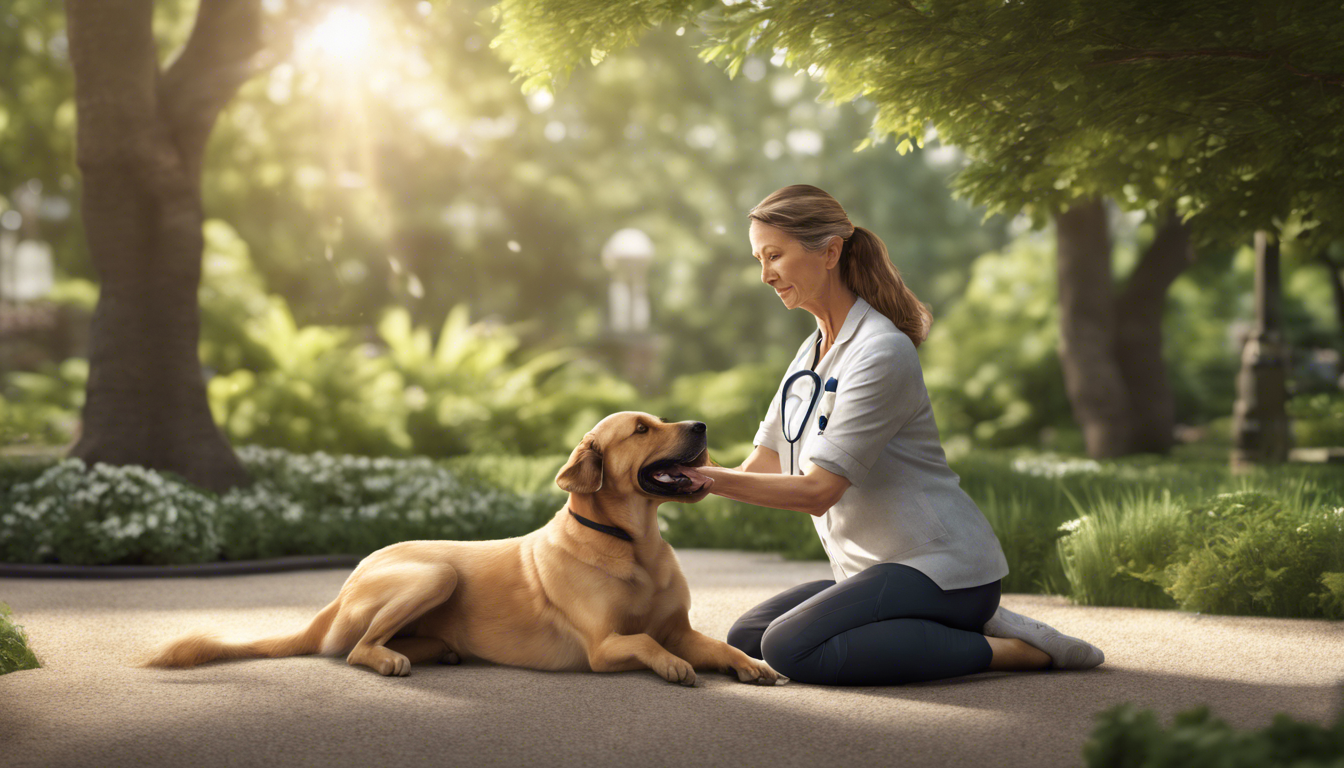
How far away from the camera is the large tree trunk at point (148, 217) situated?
8734mm

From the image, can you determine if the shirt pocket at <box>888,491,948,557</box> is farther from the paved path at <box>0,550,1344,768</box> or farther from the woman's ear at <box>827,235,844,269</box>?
the woman's ear at <box>827,235,844,269</box>

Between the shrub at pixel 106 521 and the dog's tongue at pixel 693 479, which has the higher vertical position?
the dog's tongue at pixel 693 479

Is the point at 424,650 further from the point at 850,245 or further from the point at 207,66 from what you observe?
the point at 207,66

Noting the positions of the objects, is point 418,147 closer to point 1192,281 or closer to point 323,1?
point 323,1

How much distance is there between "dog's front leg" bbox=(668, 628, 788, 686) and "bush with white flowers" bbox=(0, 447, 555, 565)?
4.60 meters

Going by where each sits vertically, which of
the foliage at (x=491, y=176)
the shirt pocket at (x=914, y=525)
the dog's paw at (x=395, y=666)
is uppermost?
the foliage at (x=491, y=176)

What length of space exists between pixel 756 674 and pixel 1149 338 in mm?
13691

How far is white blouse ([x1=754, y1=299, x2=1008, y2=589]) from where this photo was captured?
153 inches

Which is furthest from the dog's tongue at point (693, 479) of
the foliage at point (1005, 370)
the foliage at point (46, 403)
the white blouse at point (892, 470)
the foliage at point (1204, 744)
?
the foliage at point (1005, 370)

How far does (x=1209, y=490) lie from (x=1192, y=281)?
48.5 feet

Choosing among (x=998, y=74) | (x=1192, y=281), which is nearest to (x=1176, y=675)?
(x=998, y=74)

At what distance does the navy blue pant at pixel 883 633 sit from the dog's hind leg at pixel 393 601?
4.49 ft

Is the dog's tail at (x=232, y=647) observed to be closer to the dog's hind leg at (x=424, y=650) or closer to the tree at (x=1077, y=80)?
the dog's hind leg at (x=424, y=650)

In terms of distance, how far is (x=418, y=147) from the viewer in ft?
72.1
